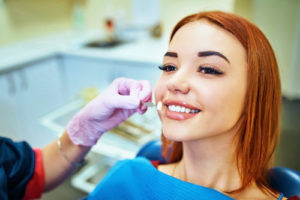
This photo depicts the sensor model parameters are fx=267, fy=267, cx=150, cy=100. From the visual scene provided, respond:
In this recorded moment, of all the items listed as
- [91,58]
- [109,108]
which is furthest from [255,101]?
[91,58]

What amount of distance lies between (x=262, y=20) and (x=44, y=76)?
2575 mm

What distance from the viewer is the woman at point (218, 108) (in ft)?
2.27

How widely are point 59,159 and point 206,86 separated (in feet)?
1.98

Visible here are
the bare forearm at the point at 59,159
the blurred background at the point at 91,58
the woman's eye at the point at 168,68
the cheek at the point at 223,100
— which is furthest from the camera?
the blurred background at the point at 91,58

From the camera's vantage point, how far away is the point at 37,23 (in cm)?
273

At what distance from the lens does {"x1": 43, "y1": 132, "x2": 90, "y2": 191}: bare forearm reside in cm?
97

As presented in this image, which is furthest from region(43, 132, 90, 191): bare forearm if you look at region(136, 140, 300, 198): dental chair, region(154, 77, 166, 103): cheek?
region(136, 140, 300, 198): dental chair

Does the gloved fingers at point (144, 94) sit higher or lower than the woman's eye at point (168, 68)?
lower

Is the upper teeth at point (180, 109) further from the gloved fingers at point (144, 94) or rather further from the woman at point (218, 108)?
the gloved fingers at point (144, 94)

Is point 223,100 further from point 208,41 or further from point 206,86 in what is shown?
point 208,41

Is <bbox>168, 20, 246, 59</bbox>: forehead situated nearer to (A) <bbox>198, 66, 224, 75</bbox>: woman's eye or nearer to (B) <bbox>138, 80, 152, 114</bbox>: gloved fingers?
(A) <bbox>198, 66, 224, 75</bbox>: woman's eye

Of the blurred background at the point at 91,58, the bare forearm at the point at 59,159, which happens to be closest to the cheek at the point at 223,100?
the bare forearm at the point at 59,159

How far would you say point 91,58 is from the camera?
2.29 meters

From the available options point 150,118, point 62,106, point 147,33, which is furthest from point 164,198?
point 147,33
